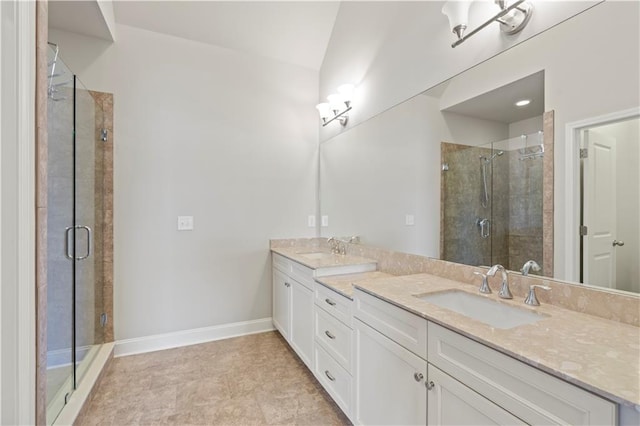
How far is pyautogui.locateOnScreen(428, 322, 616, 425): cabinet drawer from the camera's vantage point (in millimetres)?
705

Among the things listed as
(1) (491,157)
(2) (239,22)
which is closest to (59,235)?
(2) (239,22)

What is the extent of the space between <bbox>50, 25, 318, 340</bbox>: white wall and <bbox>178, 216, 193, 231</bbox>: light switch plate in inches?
2.0

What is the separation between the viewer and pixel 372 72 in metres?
2.45

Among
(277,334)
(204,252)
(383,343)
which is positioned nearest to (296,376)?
(277,334)

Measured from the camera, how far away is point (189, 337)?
2779mm

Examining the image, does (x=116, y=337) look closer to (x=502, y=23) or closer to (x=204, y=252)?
(x=204, y=252)

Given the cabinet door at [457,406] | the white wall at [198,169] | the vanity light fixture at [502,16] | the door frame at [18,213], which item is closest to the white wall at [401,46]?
the vanity light fixture at [502,16]

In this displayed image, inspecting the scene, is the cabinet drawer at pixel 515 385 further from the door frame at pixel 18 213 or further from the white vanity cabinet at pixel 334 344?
the door frame at pixel 18 213

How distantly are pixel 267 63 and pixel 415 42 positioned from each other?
168cm

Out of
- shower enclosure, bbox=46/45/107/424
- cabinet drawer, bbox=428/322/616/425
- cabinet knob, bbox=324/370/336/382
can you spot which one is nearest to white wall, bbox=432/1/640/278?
cabinet drawer, bbox=428/322/616/425

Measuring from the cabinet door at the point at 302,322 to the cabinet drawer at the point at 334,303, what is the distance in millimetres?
147

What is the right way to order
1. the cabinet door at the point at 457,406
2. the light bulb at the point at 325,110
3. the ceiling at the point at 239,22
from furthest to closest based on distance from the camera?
the light bulb at the point at 325,110 → the ceiling at the point at 239,22 → the cabinet door at the point at 457,406

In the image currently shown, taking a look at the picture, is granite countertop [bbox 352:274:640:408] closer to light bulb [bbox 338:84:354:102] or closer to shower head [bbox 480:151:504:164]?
shower head [bbox 480:151:504:164]

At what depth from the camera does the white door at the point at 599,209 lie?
1109 mm
